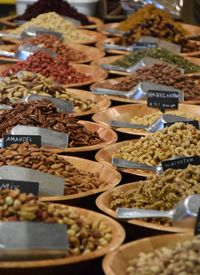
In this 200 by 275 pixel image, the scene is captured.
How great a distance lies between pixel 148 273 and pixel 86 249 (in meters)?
0.21

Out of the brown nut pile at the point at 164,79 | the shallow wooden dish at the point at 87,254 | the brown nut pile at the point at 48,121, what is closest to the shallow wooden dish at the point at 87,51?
the brown nut pile at the point at 164,79

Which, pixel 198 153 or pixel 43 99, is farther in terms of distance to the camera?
pixel 43 99

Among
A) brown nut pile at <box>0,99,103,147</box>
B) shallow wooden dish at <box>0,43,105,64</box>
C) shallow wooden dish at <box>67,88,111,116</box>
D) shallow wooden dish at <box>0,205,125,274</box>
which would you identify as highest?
shallow wooden dish at <box>0,205,125,274</box>

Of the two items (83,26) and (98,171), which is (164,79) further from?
(83,26)

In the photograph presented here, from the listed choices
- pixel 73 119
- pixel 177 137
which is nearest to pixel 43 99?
pixel 73 119

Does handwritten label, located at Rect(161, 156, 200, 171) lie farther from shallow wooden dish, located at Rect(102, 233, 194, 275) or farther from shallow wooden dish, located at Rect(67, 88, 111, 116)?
shallow wooden dish, located at Rect(67, 88, 111, 116)

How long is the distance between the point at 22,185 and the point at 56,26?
3298 mm

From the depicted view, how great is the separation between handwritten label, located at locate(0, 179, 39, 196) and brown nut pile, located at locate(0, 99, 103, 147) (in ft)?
2.25

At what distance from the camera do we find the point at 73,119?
3.41 m

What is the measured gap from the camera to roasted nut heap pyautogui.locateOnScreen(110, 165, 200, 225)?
99.6 inches

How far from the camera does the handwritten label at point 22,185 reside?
8.27 ft

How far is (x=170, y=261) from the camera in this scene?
6.91 ft

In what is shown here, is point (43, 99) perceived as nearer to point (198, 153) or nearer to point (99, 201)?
point (198, 153)

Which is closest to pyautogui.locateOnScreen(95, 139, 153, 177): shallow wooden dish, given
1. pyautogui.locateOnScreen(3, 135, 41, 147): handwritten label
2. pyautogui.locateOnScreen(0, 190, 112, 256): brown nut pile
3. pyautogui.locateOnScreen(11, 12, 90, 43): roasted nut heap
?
pyautogui.locateOnScreen(3, 135, 41, 147): handwritten label
